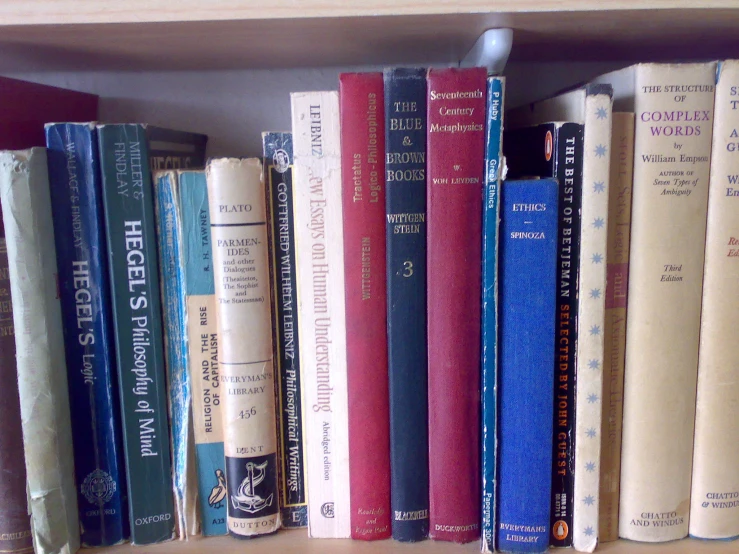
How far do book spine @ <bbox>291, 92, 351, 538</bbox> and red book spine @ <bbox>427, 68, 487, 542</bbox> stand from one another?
0.08 metres

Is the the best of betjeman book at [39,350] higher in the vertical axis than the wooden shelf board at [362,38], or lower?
lower

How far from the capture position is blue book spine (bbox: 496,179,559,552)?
48 centimetres

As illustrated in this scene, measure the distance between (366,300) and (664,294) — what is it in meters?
0.25

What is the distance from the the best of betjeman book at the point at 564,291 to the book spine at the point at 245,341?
248 millimetres

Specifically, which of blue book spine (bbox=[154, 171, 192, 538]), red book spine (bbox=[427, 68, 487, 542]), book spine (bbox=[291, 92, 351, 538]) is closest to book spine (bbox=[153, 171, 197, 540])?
blue book spine (bbox=[154, 171, 192, 538])

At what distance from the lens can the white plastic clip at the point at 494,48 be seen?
20.1 inches

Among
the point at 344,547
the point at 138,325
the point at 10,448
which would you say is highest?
the point at 138,325

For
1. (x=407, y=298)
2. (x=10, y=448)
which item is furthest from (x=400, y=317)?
(x=10, y=448)

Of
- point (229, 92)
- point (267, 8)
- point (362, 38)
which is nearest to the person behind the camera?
point (267, 8)

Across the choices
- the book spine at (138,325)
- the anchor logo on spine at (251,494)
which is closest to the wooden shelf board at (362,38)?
the book spine at (138,325)

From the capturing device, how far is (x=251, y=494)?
0.53 metres

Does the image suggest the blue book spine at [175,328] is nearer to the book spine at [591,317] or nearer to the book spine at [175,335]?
the book spine at [175,335]

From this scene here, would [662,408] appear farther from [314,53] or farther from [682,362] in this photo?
[314,53]

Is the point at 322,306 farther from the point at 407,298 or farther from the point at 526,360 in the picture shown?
the point at 526,360
